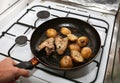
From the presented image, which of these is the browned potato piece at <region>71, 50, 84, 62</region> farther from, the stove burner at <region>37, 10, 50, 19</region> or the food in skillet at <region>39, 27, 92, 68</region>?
the stove burner at <region>37, 10, 50, 19</region>

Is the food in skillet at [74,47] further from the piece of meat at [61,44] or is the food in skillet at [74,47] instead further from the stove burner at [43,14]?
the stove burner at [43,14]

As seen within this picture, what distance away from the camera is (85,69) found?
0.66 meters

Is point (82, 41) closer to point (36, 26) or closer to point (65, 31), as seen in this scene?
point (65, 31)

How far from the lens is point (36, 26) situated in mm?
839

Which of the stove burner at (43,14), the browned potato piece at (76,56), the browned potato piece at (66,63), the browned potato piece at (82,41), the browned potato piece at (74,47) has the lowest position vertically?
the browned potato piece at (66,63)

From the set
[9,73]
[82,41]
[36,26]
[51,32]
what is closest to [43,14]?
[36,26]

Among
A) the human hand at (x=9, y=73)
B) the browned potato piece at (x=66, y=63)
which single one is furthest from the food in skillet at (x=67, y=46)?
the human hand at (x=9, y=73)

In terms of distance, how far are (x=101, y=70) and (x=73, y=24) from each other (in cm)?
26

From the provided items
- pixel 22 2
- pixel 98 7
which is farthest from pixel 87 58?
pixel 22 2

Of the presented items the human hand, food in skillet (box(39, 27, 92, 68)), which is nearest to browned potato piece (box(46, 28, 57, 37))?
food in skillet (box(39, 27, 92, 68))

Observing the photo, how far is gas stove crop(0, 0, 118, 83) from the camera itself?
0.63 m

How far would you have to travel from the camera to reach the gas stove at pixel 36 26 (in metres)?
0.63

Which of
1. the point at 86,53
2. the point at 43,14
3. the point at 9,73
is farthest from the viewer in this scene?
the point at 43,14

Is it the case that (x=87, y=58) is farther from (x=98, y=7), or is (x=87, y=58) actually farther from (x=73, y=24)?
(x=98, y=7)
